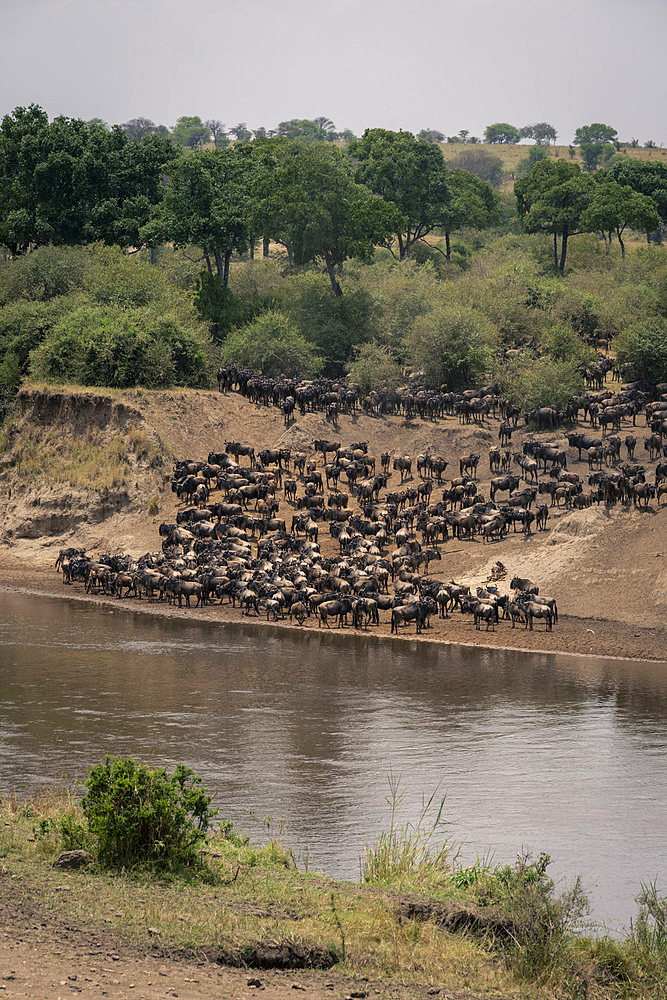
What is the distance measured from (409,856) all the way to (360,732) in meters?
8.84

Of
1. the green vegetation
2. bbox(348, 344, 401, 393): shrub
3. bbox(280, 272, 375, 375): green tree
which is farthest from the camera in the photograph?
bbox(280, 272, 375, 375): green tree

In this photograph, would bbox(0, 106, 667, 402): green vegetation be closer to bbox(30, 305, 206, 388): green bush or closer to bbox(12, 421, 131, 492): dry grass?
bbox(30, 305, 206, 388): green bush

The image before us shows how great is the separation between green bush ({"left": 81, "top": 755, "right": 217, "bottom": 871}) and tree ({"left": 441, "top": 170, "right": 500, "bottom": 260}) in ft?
251

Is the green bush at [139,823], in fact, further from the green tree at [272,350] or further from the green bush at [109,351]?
the green tree at [272,350]

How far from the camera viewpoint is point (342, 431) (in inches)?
2062

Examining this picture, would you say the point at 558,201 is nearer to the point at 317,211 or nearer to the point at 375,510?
the point at 317,211

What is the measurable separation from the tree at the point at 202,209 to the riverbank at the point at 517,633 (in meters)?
33.8

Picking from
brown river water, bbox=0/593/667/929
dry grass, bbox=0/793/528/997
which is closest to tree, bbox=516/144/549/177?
brown river water, bbox=0/593/667/929

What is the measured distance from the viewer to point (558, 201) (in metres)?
81.7

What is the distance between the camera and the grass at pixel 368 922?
11.1 metres

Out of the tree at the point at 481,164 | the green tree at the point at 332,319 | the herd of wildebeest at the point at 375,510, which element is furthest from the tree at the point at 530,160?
the herd of wildebeest at the point at 375,510

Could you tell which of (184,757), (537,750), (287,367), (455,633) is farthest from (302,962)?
(287,367)

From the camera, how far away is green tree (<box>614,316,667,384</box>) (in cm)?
5359

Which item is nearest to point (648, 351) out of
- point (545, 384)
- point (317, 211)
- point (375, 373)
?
point (545, 384)
